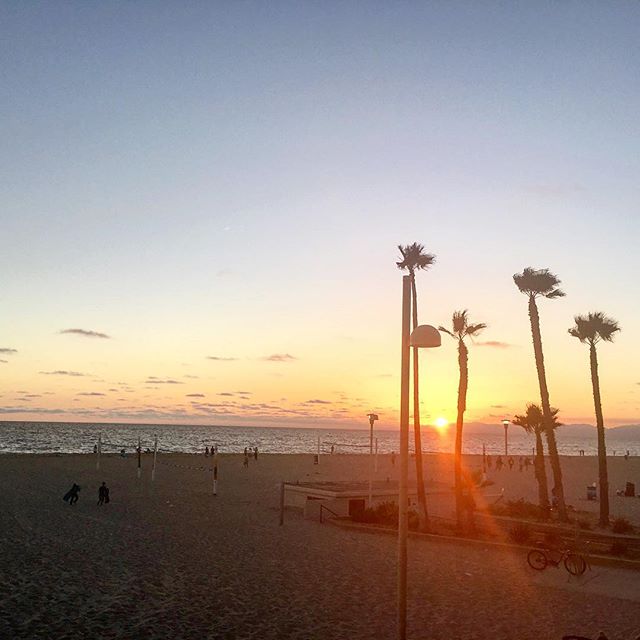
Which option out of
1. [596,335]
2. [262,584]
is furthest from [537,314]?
[262,584]

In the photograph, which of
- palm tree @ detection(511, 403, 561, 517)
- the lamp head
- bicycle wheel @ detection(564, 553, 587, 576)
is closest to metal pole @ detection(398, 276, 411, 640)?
the lamp head

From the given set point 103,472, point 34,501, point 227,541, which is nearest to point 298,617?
point 227,541

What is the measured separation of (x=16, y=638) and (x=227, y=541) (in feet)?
40.0

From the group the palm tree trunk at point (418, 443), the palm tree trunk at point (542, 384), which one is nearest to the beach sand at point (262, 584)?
the palm tree trunk at point (418, 443)

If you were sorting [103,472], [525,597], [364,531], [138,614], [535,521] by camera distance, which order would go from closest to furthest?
[138,614]
[525,597]
[364,531]
[535,521]
[103,472]

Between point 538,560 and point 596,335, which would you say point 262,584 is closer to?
point 538,560

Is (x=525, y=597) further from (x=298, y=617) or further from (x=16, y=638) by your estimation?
(x=16, y=638)

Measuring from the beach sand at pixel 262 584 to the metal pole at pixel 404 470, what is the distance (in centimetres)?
328

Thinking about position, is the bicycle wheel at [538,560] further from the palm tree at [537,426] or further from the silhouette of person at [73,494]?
the silhouette of person at [73,494]

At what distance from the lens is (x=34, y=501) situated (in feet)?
111

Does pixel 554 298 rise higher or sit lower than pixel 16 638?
higher

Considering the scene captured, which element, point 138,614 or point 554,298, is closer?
point 138,614

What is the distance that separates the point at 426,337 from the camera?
9.91 metres

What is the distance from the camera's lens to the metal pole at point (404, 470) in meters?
9.48
